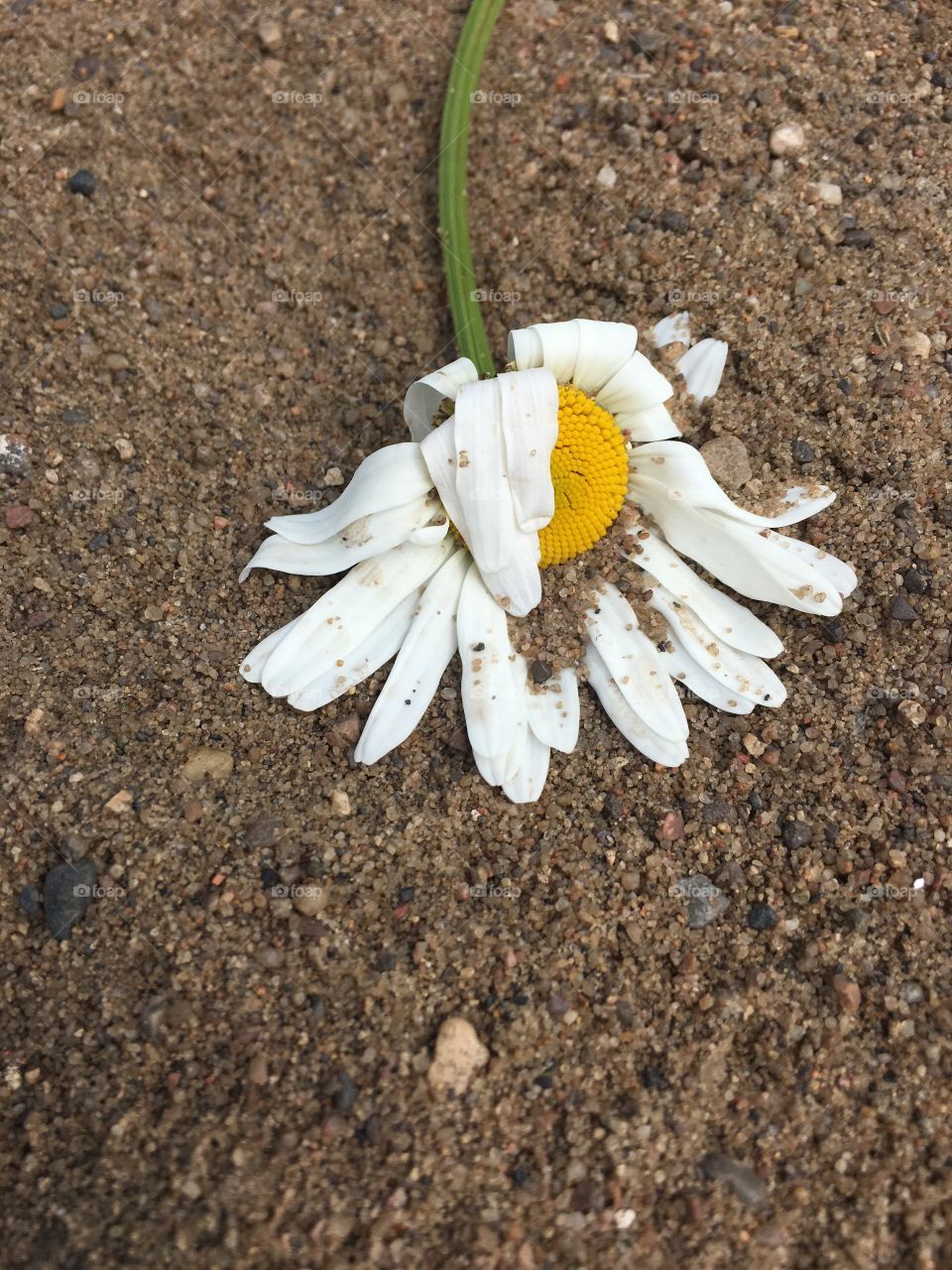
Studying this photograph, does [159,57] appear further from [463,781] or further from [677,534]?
[463,781]

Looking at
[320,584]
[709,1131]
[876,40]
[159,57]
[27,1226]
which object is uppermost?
[159,57]

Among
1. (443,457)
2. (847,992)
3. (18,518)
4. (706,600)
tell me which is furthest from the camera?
(18,518)

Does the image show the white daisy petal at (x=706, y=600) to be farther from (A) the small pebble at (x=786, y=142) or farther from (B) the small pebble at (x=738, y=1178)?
(A) the small pebble at (x=786, y=142)

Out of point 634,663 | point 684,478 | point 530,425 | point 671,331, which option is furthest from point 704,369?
point 634,663

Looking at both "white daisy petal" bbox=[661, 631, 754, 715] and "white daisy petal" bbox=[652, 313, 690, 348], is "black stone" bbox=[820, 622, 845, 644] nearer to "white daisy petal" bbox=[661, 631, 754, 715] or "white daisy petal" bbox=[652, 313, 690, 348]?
Answer: "white daisy petal" bbox=[661, 631, 754, 715]

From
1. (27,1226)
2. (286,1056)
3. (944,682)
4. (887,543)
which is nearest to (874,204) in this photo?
(887,543)

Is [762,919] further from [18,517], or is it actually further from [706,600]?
[18,517]
